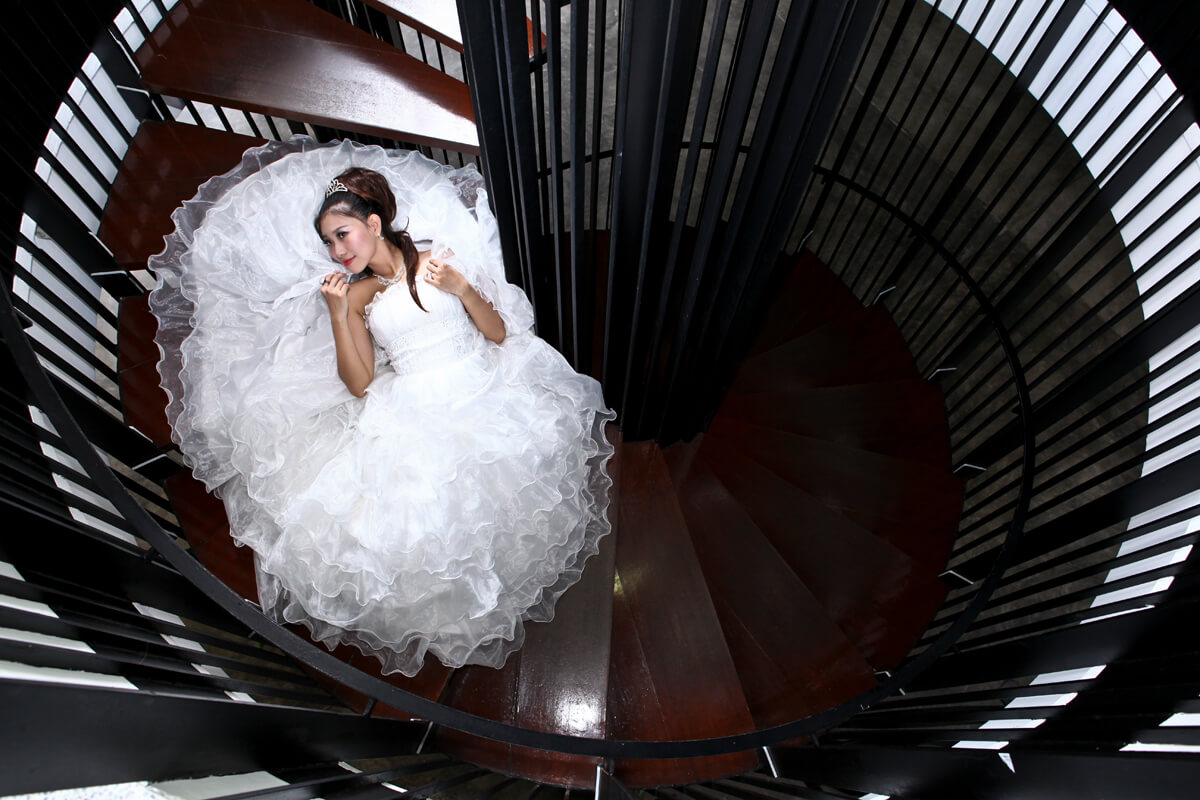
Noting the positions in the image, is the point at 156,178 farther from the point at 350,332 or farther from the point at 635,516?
the point at 635,516

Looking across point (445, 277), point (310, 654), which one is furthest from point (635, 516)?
point (310, 654)

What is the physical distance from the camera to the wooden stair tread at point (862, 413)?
4094 millimetres

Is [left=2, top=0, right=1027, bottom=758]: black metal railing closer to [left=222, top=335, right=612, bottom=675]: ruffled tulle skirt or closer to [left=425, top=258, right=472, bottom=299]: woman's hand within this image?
[left=222, top=335, right=612, bottom=675]: ruffled tulle skirt

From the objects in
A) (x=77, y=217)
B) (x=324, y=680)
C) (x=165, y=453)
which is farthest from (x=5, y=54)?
(x=324, y=680)

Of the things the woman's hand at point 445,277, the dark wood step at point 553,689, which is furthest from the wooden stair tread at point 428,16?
the dark wood step at point 553,689

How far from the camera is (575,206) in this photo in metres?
2.11

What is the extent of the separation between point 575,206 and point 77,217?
84.3 inches

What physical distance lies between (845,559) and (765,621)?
2.13 feet

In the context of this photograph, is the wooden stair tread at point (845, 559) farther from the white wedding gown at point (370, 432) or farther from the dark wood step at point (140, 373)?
the dark wood step at point (140, 373)

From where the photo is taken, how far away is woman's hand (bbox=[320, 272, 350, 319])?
238cm

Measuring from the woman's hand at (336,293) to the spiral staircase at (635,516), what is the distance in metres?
0.63

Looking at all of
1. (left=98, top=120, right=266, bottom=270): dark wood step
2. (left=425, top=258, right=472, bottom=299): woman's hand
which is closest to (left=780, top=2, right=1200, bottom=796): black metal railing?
(left=425, top=258, right=472, bottom=299): woman's hand

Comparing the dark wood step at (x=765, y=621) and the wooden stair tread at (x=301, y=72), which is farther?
the dark wood step at (x=765, y=621)

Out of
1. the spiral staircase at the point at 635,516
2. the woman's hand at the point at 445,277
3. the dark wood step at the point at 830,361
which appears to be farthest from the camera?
the dark wood step at the point at 830,361
